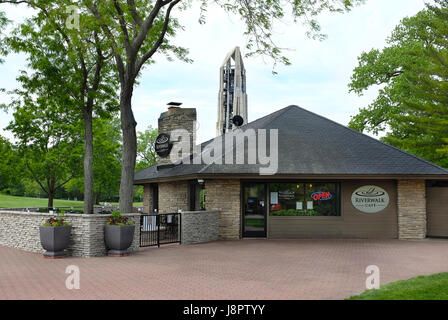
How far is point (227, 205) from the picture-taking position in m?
15.7

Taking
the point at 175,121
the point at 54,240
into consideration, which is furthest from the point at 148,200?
the point at 54,240

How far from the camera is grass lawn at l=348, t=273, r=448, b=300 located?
6.50 metres

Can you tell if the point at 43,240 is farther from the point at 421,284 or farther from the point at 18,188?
the point at 18,188

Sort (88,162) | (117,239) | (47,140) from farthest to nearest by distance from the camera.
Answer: (47,140)
(88,162)
(117,239)

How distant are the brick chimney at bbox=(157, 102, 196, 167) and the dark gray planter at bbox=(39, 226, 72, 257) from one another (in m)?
8.71

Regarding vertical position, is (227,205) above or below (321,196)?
below

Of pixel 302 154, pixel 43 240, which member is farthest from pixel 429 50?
pixel 43 240

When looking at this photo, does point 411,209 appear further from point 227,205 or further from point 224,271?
point 224,271

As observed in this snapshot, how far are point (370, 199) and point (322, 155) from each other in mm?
2543

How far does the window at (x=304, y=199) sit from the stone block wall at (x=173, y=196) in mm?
4118

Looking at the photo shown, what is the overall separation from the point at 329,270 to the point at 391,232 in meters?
7.88

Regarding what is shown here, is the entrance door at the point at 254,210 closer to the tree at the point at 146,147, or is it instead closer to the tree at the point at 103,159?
the tree at the point at 103,159

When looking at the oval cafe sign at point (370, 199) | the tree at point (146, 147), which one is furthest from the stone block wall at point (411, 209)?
the tree at point (146, 147)

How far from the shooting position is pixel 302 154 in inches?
637
